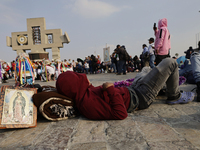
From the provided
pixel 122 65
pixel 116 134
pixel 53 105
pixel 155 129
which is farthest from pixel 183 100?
pixel 122 65

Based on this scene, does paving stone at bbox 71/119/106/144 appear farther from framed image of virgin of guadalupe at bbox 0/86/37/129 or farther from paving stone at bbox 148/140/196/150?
framed image of virgin of guadalupe at bbox 0/86/37/129

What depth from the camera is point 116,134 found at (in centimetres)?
175

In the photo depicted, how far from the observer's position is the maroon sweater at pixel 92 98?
2.10 metres

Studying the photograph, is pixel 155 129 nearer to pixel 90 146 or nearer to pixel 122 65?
pixel 90 146

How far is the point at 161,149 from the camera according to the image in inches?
54.6

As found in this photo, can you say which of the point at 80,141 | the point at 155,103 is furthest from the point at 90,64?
the point at 80,141

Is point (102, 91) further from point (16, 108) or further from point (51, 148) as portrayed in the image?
point (16, 108)

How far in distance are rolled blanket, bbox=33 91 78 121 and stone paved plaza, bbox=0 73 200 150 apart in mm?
118

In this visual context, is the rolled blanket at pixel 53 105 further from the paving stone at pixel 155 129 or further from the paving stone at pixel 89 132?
the paving stone at pixel 155 129

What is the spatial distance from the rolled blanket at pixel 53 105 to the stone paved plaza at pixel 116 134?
0.12 m

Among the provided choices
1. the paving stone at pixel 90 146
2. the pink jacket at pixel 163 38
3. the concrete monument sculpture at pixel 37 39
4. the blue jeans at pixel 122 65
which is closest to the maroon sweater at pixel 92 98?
the paving stone at pixel 90 146

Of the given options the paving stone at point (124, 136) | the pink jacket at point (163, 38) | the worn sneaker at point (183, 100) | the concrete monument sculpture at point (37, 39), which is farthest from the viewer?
the concrete monument sculpture at point (37, 39)

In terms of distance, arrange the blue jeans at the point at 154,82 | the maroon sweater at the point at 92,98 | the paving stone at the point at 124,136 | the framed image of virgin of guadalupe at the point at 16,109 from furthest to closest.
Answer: the blue jeans at the point at 154,82 < the maroon sweater at the point at 92,98 < the framed image of virgin of guadalupe at the point at 16,109 < the paving stone at the point at 124,136

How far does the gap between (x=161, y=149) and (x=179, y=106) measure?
1625 millimetres
